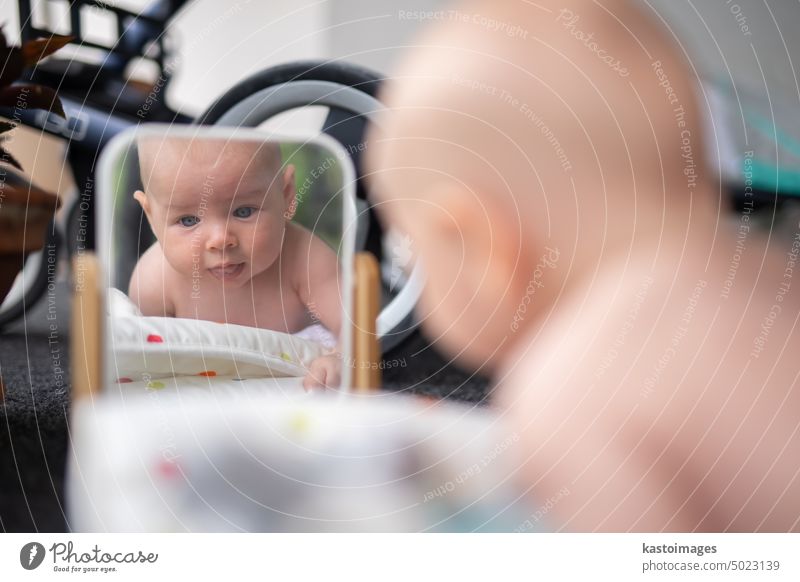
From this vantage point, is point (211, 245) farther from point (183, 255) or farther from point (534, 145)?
point (534, 145)

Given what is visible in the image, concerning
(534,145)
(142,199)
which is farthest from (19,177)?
(534,145)

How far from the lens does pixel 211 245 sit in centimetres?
40

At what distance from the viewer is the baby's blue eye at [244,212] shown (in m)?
0.40

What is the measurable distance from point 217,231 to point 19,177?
12 centimetres

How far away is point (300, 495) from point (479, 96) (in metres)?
0.25

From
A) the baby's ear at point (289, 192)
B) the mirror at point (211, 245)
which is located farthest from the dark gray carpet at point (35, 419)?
the baby's ear at point (289, 192)

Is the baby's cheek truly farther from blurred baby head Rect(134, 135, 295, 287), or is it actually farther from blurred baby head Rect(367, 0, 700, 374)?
blurred baby head Rect(367, 0, 700, 374)

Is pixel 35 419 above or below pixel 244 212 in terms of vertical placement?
below

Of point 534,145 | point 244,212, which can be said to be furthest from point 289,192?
point 534,145

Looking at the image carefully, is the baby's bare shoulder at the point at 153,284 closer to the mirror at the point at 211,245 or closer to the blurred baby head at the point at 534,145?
the mirror at the point at 211,245

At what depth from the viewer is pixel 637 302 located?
36cm

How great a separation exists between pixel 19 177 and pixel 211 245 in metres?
0.12

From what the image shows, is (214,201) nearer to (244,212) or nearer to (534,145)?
(244,212)

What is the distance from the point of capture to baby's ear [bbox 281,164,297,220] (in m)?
0.41
